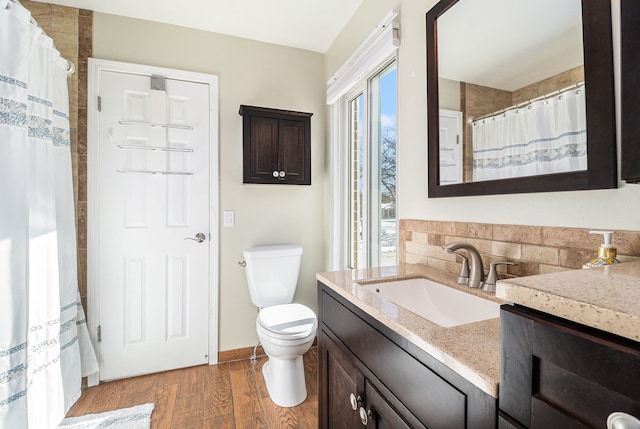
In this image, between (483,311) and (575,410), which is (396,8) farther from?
(575,410)

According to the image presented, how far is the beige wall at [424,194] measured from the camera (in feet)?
2.35

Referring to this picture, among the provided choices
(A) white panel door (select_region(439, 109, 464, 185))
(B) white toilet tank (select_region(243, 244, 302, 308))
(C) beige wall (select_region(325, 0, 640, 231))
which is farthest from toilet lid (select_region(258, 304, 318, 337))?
(A) white panel door (select_region(439, 109, 464, 185))

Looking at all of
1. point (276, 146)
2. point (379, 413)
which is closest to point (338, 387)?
point (379, 413)

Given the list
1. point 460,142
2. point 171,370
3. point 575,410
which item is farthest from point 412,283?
point 171,370

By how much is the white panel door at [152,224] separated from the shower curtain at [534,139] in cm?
182

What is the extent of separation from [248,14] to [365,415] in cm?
232

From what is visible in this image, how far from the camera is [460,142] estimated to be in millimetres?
1116

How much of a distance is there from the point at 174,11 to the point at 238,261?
176cm

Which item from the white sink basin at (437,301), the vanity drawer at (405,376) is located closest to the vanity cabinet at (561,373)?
the vanity drawer at (405,376)

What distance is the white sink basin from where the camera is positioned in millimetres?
920

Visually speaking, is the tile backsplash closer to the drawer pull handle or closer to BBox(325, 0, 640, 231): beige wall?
BBox(325, 0, 640, 231): beige wall

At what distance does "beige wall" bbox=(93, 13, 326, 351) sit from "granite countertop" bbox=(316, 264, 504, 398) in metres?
1.39

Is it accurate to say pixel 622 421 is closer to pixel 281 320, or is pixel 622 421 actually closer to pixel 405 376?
pixel 405 376

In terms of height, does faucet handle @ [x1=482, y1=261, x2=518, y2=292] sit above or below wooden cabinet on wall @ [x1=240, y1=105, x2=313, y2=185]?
below
